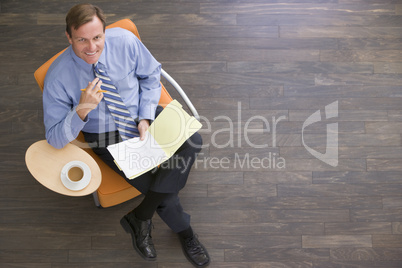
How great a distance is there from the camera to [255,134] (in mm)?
2742

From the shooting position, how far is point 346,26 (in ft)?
9.45

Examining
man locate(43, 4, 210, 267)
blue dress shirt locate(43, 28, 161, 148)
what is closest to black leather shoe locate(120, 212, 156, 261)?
man locate(43, 4, 210, 267)

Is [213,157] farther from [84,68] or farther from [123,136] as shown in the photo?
[84,68]

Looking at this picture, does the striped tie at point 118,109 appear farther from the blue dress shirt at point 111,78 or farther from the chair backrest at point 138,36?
the chair backrest at point 138,36

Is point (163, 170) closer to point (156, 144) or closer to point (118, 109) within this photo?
point (156, 144)

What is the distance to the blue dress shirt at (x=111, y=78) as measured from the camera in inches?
78.0

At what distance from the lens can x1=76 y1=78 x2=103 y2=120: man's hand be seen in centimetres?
190

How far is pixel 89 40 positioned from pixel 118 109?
423 millimetres

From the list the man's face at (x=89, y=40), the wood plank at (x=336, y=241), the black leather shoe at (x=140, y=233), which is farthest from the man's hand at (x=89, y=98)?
the wood plank at (x=336, y=241)

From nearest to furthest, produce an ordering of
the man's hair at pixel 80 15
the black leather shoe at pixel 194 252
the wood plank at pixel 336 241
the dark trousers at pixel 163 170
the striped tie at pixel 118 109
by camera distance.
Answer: the man's hair at pixel 80 15 < the striped tie at pixel 118 109 < the dark trousers at pixel 163 170 < the black leather shoe at pixel 194 252 < the wood plank at pixel 336 241

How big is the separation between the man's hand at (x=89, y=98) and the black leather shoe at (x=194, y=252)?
0.99m

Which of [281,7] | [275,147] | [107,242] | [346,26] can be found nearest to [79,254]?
[107,242]
